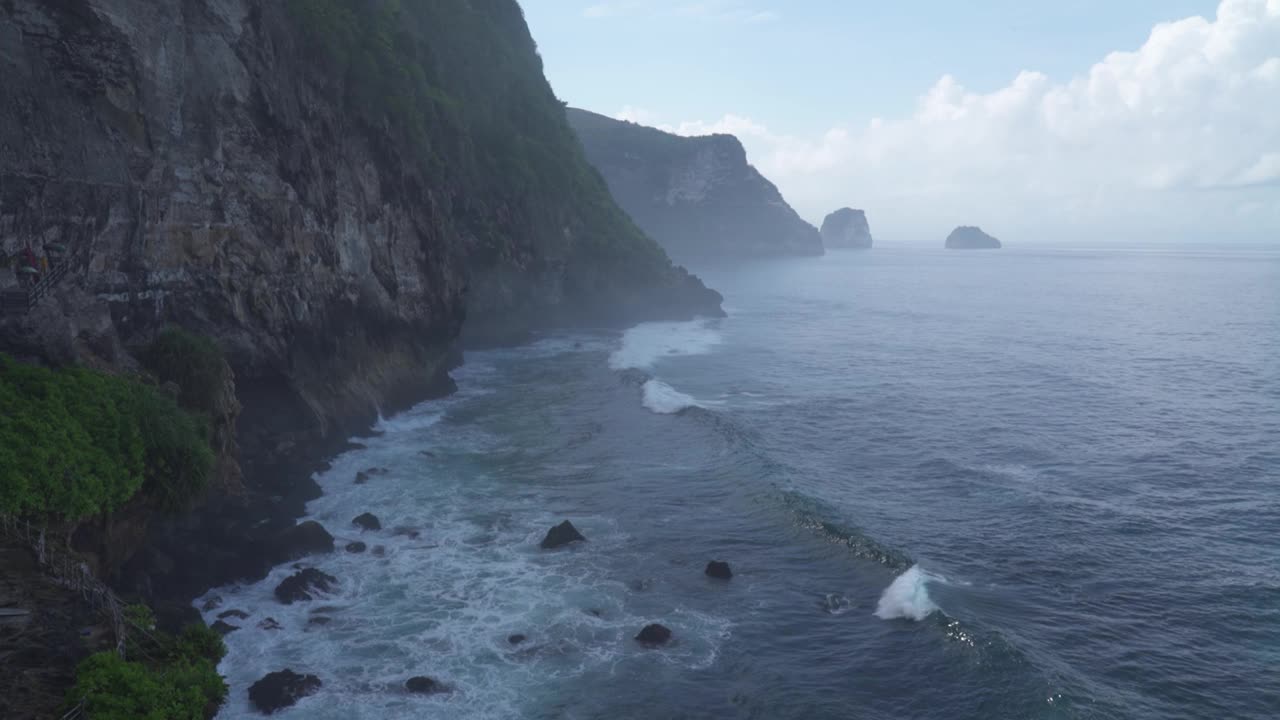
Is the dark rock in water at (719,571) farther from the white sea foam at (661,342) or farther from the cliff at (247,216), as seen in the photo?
the white sea foam at (661,342)

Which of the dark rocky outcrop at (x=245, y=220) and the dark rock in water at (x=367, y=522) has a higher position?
the dark rocky outcrop at (x=245, y=220)

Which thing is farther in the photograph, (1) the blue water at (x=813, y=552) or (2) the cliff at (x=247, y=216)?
(2) the cliff at (x=247, y=216)

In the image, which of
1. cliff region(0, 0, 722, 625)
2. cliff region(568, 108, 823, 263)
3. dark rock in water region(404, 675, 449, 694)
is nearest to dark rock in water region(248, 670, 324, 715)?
dark rock in water region(404, 675, 449, 694)

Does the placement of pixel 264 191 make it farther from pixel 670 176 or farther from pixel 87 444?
pixel 670 176

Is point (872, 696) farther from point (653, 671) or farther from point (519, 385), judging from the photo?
point (519, 385)

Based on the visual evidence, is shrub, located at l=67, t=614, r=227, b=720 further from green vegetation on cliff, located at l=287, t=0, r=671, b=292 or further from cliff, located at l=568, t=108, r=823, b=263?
cliff, located at l=568, t=108, r=823, b=263

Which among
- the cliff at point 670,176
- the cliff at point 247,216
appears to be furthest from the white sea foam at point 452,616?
the cliff at point 670,176
